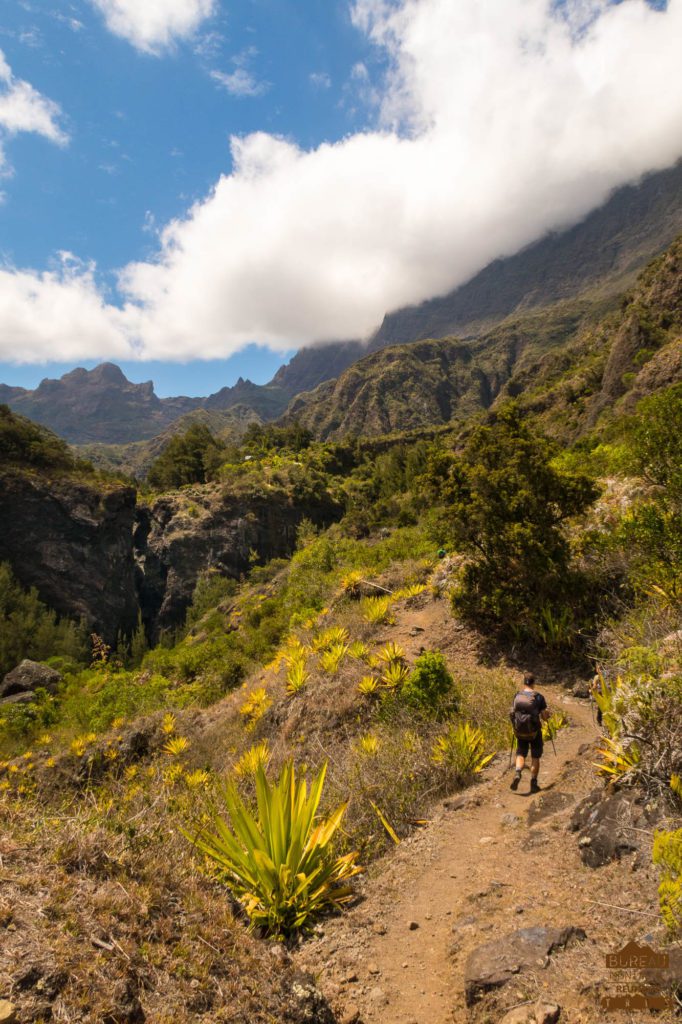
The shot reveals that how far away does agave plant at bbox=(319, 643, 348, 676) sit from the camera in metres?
7.68

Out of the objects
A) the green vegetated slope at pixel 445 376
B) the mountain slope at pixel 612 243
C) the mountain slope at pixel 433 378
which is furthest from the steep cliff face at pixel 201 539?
the mountain slope at pixel 612 243

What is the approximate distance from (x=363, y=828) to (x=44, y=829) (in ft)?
9.15

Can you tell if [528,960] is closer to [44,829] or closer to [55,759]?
[44,829]

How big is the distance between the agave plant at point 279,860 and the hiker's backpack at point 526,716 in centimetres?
223

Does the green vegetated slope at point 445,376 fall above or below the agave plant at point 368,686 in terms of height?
above

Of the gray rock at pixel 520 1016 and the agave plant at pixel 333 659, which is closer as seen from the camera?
the gray rock at pixel 520 1016

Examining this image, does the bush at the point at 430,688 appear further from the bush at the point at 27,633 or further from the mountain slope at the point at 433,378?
the mountain slope at the point at 433,378

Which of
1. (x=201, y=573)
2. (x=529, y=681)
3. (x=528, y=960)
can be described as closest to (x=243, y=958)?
(x=528, y=960)

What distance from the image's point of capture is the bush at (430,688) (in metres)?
6.18

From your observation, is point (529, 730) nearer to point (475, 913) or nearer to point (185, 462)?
point (475, 913)

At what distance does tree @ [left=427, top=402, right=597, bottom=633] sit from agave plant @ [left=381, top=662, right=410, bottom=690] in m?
2.20

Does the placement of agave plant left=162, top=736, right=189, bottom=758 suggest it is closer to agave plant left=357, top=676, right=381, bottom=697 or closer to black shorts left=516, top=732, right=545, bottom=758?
agave plant left=357, top=676, right=381, bottom=697

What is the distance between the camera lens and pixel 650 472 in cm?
686

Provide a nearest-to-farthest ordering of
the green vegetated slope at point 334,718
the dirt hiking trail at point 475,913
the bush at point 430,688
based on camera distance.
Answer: the green vegetated slope at point 334,718 → the dirt hiking trail at point 475,913 → the bush at point 430,688
